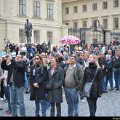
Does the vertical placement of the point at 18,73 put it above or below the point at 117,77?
above

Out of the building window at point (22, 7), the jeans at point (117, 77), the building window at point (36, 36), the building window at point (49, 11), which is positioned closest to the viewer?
the jeans at point (117, 77)

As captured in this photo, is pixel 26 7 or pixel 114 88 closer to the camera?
pixel 114 88

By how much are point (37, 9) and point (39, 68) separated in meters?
41.1

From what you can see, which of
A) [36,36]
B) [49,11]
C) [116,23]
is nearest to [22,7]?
[36,36]

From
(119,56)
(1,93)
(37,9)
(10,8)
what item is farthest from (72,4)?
(1,93)

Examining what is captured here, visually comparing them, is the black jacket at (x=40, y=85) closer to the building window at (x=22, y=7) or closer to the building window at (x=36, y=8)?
the building window at (x=22, y=7)

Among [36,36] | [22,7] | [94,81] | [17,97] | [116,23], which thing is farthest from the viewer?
[116,23]

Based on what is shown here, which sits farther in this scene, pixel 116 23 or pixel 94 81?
pixel 116 23

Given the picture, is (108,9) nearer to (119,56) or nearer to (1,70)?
(119,56)

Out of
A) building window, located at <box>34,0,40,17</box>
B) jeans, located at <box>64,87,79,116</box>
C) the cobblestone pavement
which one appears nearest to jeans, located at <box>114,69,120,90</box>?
the cobblestone pavement

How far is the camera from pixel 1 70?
1287cm

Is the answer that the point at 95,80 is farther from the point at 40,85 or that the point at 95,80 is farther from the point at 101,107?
the point at 101,107

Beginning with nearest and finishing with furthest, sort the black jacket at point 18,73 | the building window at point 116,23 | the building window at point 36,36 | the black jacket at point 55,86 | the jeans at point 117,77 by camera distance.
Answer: the black jacket at point 55,86 → the black jacket at point 18,73 → the jeans at point 117,77 → the building window at point 36,36 → the building window at point 116,23

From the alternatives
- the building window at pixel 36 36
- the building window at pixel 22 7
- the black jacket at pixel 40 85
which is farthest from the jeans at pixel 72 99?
the building window at pixel 36 36
